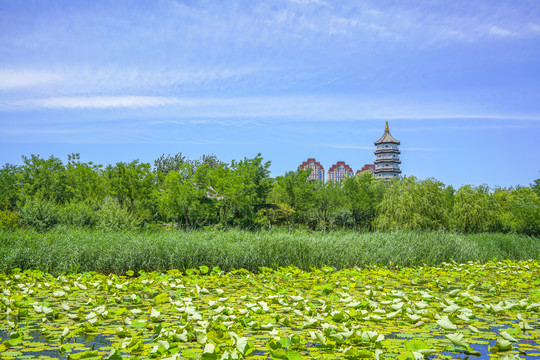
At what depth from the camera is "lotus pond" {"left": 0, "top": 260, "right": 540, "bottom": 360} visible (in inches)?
143

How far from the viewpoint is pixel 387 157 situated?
75312 mm

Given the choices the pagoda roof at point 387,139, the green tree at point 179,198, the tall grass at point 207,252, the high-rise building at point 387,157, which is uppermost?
the pagoda roof at point 387,139

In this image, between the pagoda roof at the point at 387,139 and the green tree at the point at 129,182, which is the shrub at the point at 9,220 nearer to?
the green tree at the point at 129,182

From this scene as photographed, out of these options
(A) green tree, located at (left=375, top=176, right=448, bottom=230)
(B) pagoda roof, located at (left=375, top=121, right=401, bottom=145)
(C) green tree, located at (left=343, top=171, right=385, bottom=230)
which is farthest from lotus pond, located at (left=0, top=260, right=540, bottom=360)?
(B) pagoda roof, located at (left=375, top=121, right=401, bottom=145)

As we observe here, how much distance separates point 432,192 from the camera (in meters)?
20.9

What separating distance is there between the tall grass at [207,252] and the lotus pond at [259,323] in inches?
65.4

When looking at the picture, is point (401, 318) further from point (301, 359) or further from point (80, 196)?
point (80, 196)

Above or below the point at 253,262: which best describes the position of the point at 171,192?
above

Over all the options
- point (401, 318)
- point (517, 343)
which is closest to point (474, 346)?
point (517, 343)

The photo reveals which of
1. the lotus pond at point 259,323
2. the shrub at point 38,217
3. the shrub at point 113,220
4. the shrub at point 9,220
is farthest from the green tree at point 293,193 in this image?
the lotus pond at point 259,323

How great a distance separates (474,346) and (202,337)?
2.79m

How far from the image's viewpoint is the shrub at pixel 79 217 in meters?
16.0

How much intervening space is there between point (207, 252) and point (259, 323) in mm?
5582

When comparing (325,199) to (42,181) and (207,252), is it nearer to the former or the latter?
(207,252)
